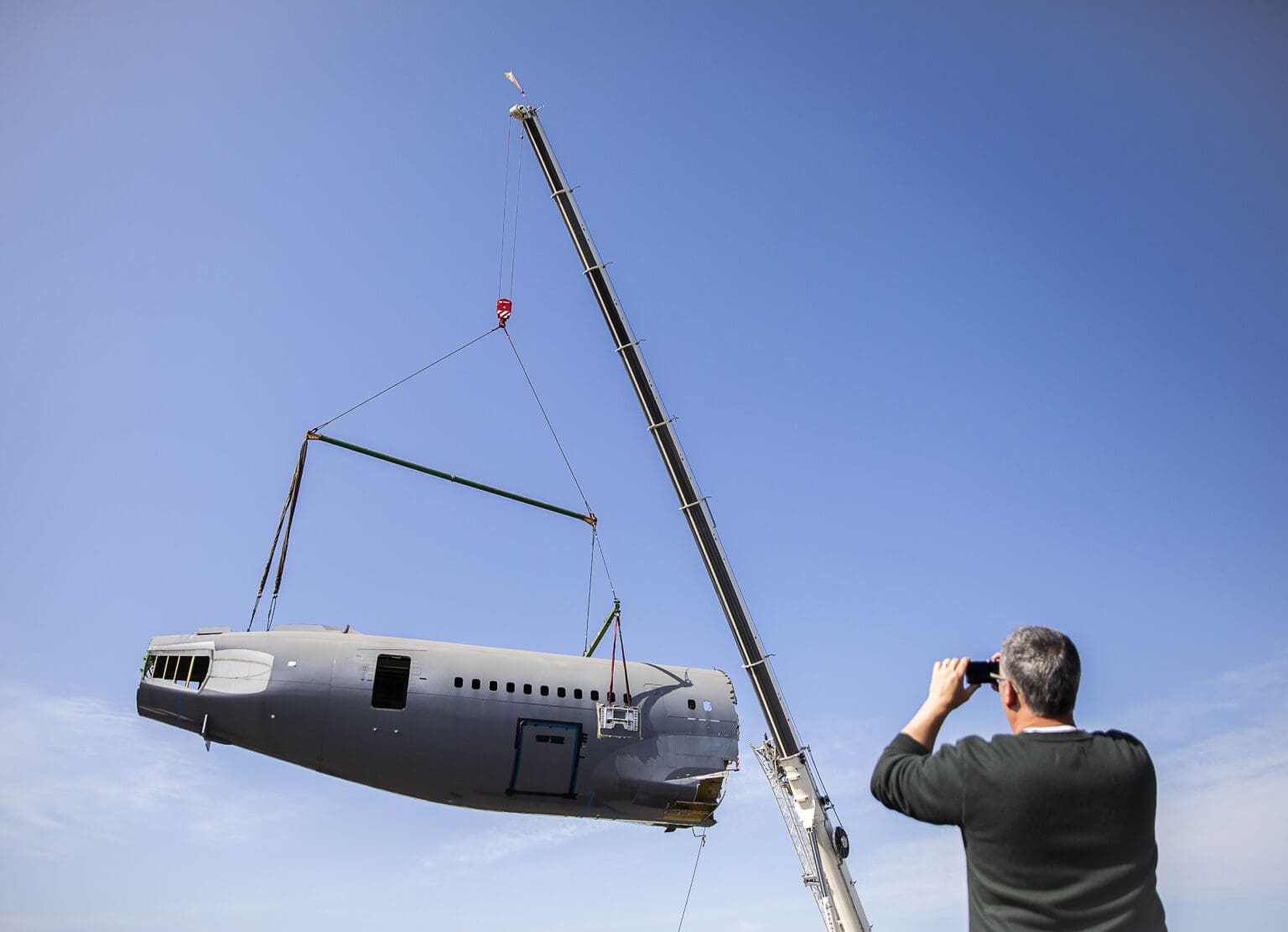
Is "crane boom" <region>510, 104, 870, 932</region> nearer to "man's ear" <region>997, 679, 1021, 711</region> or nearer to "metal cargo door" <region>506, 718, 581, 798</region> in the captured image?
"metal cargo door" <region>506, 718, 581, 798</region>

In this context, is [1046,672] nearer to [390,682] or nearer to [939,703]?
[939,703]

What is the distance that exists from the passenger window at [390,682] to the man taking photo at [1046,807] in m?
23.0

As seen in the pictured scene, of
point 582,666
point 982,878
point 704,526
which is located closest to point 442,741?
point 582,666

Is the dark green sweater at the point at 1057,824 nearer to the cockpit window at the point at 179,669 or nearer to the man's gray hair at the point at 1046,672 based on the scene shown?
the man's gray hair at the point at 1046,672

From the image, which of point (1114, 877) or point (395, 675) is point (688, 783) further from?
point (1114, 877)

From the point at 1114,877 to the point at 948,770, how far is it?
78 centimetres

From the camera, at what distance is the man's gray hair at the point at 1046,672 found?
4.31 meters

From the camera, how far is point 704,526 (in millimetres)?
29094

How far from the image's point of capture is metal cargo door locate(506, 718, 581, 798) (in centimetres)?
2612

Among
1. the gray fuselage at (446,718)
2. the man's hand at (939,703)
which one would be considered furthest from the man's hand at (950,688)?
the gray fuselage at (446,718)

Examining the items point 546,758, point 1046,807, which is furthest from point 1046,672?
point 546,758

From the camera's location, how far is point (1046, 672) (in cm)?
432

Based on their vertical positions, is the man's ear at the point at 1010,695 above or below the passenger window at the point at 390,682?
below

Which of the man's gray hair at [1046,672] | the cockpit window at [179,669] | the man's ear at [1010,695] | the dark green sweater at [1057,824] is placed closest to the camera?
the dark green sweater at [1057,824]
